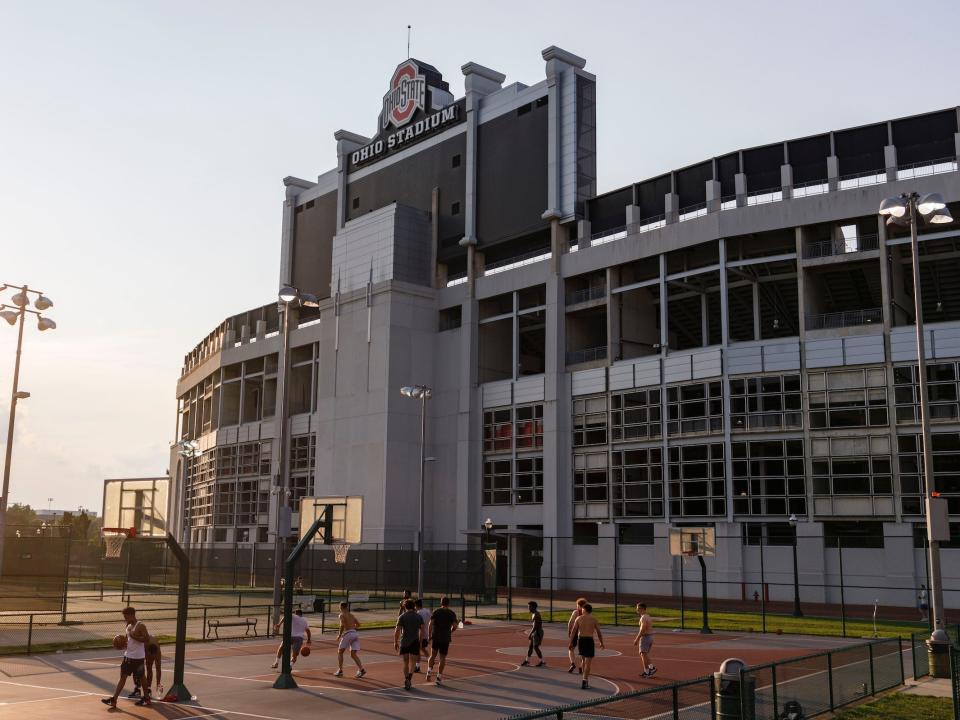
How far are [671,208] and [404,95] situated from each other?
31.3 meters

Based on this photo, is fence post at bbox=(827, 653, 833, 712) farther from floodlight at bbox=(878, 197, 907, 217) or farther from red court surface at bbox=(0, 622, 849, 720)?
floodlight at bbox=(878, 197, 907, 217)

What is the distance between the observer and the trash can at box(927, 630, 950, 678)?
852 inches

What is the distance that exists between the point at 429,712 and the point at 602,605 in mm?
34460

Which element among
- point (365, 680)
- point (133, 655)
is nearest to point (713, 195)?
point (365, 680)

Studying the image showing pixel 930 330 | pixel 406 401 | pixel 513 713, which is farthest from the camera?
pixel 406 401

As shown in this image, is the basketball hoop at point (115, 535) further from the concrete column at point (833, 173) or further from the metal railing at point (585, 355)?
the metal railing at point (585, 355)

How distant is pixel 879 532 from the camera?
5131 cm

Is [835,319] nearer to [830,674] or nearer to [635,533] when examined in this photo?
[635,533]

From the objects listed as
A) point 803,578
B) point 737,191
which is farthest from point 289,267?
point 803,578

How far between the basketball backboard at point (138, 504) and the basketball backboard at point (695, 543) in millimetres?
22015

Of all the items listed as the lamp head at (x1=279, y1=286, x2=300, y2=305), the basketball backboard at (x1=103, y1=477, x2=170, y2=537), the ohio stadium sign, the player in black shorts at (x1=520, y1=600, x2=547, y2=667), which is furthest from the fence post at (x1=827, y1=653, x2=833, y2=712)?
the ohio stadium sign

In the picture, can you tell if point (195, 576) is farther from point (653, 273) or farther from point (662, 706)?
point (662, 706)

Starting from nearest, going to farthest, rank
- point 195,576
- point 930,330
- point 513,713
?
point 513,713
point 930,330
point 195,576

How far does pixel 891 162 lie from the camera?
52.2 m
